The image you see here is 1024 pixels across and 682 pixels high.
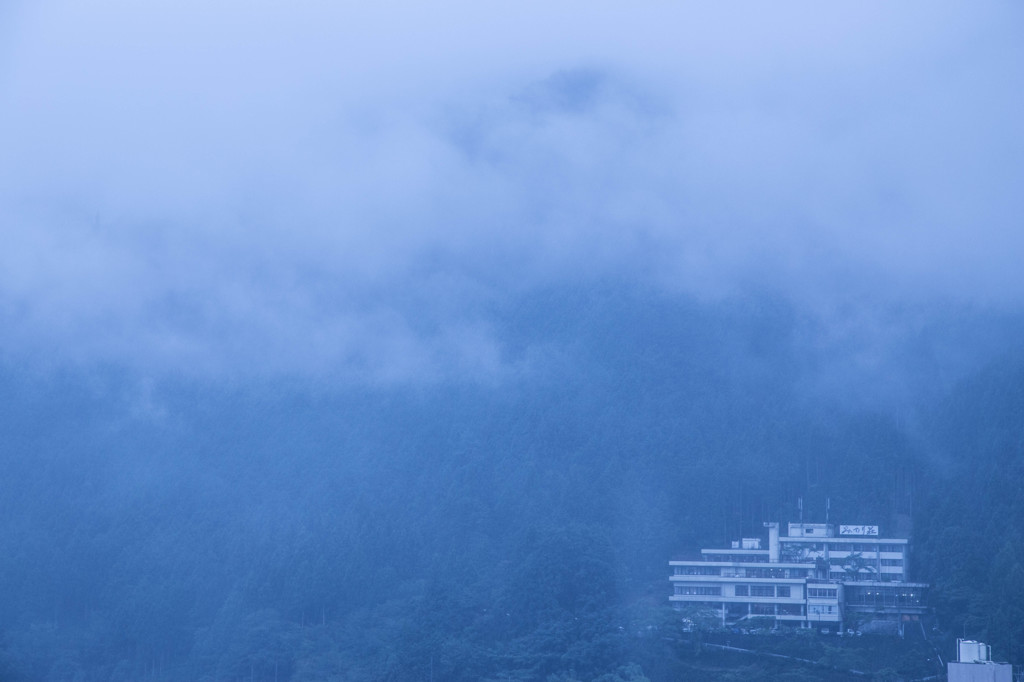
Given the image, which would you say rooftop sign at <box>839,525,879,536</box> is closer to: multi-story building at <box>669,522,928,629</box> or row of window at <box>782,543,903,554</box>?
multi-story building at <box>669,522,928,629</box>

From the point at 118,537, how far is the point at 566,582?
7.22 m

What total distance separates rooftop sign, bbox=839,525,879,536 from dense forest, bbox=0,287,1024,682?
0.67 metres

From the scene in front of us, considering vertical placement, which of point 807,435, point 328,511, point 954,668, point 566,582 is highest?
point 807,435

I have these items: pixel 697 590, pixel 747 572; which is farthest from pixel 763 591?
pixel 697 590

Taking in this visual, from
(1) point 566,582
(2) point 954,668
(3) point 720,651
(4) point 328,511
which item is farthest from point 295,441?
(2) point 954,668

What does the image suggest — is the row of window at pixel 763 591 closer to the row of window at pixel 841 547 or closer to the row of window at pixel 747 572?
the row of window at pixel 747 572

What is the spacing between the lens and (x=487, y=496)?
17.8 m

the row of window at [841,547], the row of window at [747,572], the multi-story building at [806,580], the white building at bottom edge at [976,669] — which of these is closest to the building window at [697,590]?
the multi-story building at [806,580]

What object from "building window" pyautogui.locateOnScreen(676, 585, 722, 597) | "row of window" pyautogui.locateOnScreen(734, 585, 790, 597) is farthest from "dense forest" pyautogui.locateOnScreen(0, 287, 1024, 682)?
"row of window" pyautogui.locateOnScreen(734, 585, 790, 597)

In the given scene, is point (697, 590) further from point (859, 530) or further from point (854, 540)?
point (859, 530)

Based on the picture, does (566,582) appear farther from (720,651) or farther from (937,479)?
(937,479)

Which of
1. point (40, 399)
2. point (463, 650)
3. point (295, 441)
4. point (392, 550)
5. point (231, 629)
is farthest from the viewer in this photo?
point (40, 399)

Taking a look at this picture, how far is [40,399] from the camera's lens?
73.9ft

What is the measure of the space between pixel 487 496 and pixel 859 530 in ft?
18.4
